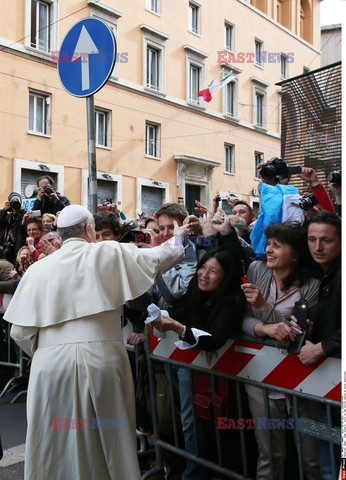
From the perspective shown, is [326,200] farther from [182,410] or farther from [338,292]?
[182,410]

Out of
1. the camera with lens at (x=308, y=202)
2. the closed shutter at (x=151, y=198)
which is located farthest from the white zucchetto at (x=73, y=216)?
the closed shutter at (x=151, y=198)

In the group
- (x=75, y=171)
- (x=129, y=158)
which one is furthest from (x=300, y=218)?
(x=129, y=158)

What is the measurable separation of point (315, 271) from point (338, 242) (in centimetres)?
24

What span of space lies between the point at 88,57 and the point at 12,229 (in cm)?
402

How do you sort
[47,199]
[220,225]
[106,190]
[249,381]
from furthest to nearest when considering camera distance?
1. [106,190]
2. [47,199]
3. [220,225]
4. [249,381]

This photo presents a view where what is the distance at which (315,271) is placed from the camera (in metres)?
3.09

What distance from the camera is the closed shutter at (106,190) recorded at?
19688 mm

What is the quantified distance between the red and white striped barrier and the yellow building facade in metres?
14.4

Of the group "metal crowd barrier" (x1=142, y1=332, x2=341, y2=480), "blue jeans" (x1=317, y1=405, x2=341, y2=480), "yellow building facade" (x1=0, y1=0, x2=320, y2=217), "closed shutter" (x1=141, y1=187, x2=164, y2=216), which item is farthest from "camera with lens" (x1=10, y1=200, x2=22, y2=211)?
"closed shutter" (x1=141, y1=187, x2=164, y2=216)

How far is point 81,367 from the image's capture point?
2.91 meters

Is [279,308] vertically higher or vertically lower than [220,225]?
lower

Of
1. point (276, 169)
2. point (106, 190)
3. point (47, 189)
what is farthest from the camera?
point (106, 190)

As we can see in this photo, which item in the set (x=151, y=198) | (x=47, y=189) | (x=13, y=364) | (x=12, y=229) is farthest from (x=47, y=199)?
(x=151, y=198)

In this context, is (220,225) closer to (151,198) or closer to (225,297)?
(225,297)
